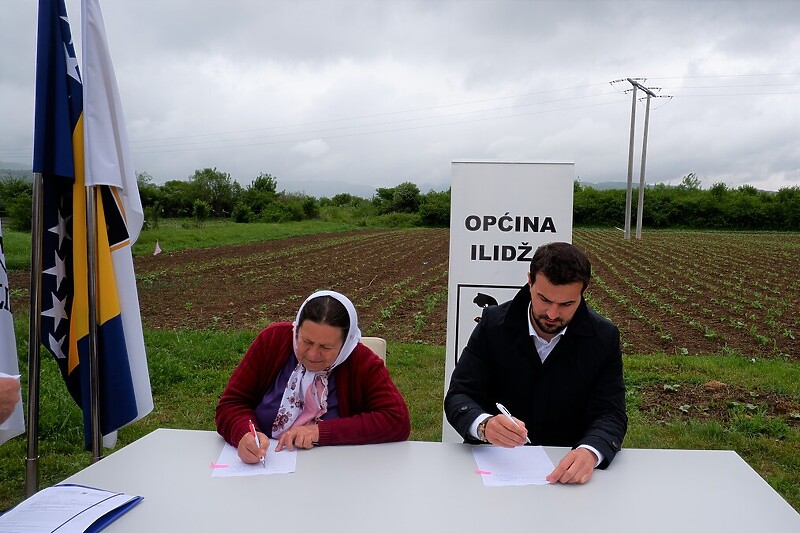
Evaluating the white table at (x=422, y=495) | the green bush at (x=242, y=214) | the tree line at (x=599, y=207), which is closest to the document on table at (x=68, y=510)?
the white table at (x=422, y=495)

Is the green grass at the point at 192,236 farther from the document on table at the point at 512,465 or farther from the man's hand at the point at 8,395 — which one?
the document on table at the point at 512,465

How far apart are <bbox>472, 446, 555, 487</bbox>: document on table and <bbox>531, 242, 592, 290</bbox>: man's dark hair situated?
1.81 ft

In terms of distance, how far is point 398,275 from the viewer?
12250 millimetres

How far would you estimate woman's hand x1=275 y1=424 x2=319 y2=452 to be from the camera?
75.6 inches

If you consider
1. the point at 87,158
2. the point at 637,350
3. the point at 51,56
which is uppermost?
the point at 51,56

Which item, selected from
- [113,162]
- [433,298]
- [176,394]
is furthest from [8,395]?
[433,298]

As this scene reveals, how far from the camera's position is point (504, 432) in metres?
1.82

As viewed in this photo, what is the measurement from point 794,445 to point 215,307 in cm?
691

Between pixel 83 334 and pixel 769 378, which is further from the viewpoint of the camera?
pixel 769 378

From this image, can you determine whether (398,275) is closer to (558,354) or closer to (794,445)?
(794,445)

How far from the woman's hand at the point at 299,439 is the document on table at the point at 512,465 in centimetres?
51

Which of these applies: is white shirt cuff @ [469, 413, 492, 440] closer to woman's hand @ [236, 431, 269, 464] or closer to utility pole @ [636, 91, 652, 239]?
woman's hand @ [236, 431, 269, 464]

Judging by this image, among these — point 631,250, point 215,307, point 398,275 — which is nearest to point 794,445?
point 215,307

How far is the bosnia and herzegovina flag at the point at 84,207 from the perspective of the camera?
7.73 feet
